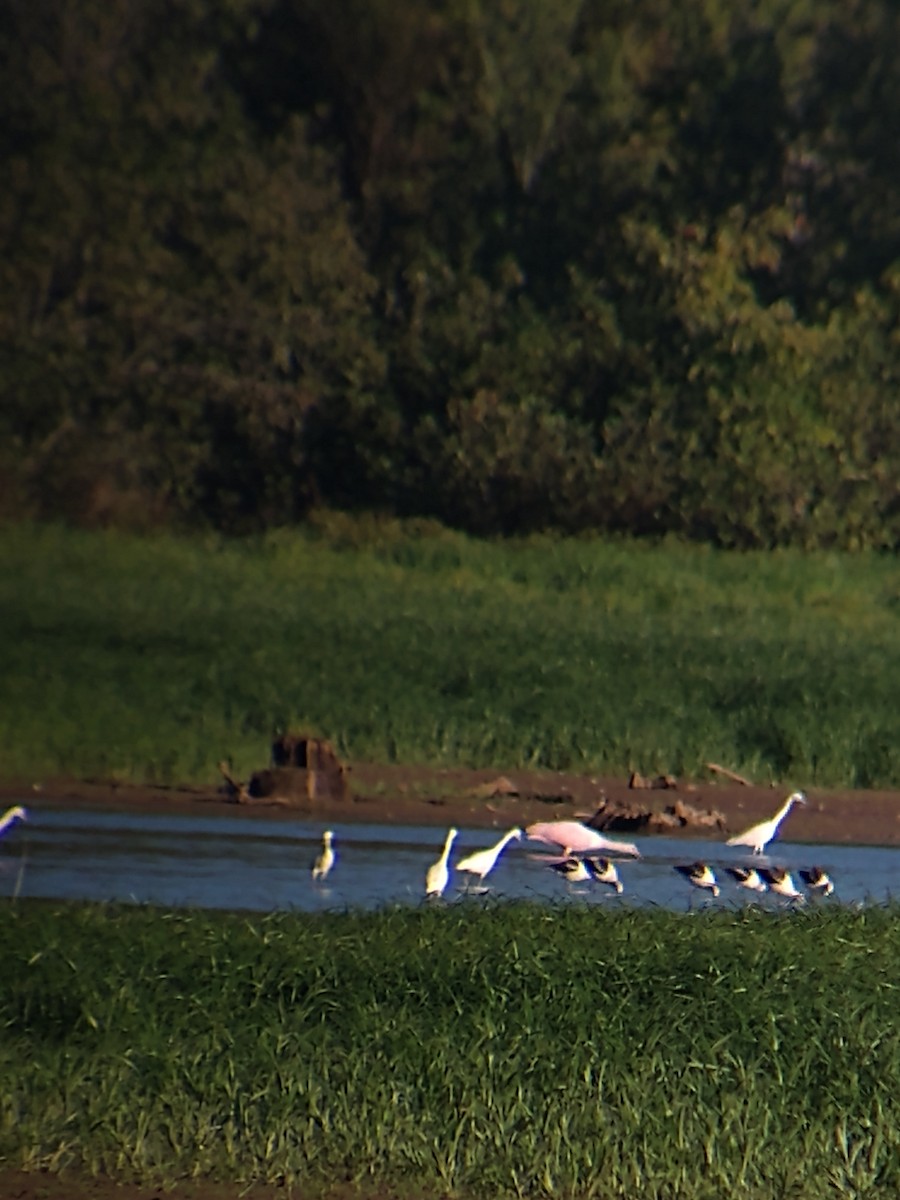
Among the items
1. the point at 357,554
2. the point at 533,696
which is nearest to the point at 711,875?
the point at 533,696

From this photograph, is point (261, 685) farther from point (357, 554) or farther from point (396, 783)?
point (357, 554)

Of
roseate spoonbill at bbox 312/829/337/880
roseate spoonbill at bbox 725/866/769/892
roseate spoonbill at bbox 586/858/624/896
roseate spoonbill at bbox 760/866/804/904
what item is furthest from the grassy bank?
roseate spoonbill at bbox 760/866/804/904

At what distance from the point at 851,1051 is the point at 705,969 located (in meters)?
0.60

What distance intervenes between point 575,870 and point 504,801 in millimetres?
3583

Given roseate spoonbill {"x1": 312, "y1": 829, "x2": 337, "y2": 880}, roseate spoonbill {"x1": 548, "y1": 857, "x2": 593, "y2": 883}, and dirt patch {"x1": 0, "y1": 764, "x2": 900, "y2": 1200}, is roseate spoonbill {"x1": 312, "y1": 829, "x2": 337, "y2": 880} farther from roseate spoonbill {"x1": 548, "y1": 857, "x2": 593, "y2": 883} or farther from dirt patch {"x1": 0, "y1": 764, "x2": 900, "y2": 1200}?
dirt patch {"x1": 0, "y1": 764, "x2": 900, "y2": 1200}

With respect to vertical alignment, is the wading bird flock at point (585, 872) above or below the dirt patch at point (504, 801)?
above

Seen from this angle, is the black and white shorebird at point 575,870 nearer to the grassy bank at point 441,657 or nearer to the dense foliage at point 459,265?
the grassy bank at point 441,657

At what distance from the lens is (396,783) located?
13.8 meters

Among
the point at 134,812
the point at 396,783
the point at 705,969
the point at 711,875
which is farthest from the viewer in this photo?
the point at 396,783

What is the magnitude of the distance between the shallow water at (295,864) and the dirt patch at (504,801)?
267 mm

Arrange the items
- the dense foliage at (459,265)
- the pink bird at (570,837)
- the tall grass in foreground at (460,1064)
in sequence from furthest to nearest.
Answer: the dense foliage at (459,265) < the pink bird at (570,837) < the tall grass in foreground at (460,1064)

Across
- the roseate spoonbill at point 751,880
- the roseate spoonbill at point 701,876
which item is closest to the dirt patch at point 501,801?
the roseate spoonbill at point 751,880

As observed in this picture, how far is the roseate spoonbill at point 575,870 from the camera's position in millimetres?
9789

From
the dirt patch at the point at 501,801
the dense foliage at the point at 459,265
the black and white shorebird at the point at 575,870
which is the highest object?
the dense foliage at the point at 459,265
